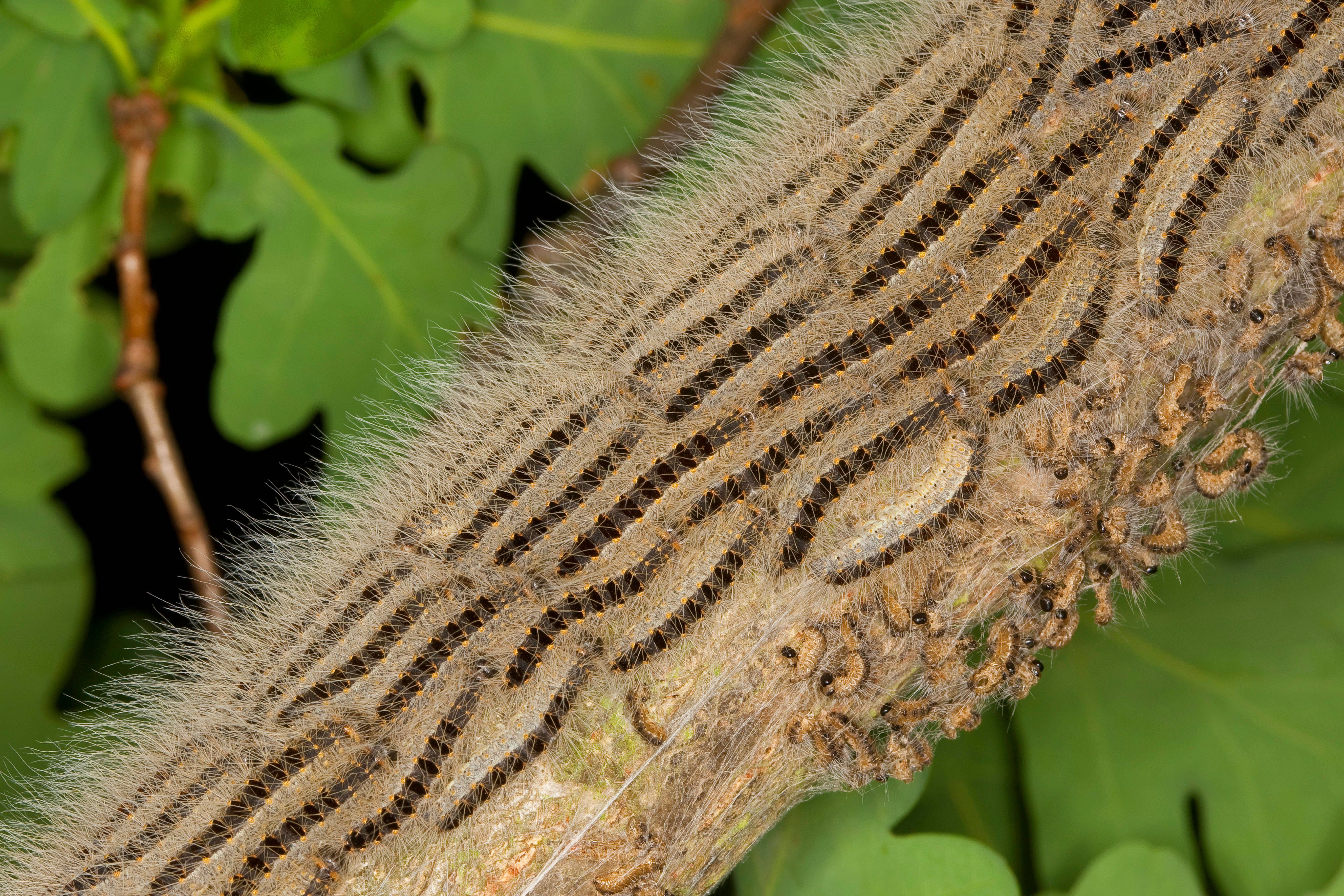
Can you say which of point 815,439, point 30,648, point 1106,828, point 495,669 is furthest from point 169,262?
point 1106,828

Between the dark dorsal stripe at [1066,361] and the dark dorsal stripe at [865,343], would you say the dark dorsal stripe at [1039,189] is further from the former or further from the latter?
the dark dorsal stripe at [1066,361]

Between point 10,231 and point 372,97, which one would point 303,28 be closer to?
point 372,97

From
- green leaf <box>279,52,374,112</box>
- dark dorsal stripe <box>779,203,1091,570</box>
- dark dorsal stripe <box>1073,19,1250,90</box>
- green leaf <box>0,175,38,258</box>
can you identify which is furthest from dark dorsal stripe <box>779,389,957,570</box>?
green leaf <box>0,175,38,258</box>

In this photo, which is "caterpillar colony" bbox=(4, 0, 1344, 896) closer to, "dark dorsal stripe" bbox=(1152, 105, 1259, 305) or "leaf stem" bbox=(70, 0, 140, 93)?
"dark dorsal stripe" bbox=(1152, 105, 1259, 305)

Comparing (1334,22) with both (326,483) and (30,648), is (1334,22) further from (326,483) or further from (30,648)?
(30,648)

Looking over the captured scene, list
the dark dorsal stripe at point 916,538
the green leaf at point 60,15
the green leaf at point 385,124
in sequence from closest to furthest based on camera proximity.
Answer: the dark dorsal stripe at point 916,538 → the green leaf at point 60,15 → the green leaf at point 385,124

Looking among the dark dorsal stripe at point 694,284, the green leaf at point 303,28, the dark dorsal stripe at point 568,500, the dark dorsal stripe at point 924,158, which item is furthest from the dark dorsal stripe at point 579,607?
the green leaf at point 303,28

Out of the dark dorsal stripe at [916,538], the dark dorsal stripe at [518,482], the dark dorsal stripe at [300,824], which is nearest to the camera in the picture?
the dark dorsal stripe at [916,538]
